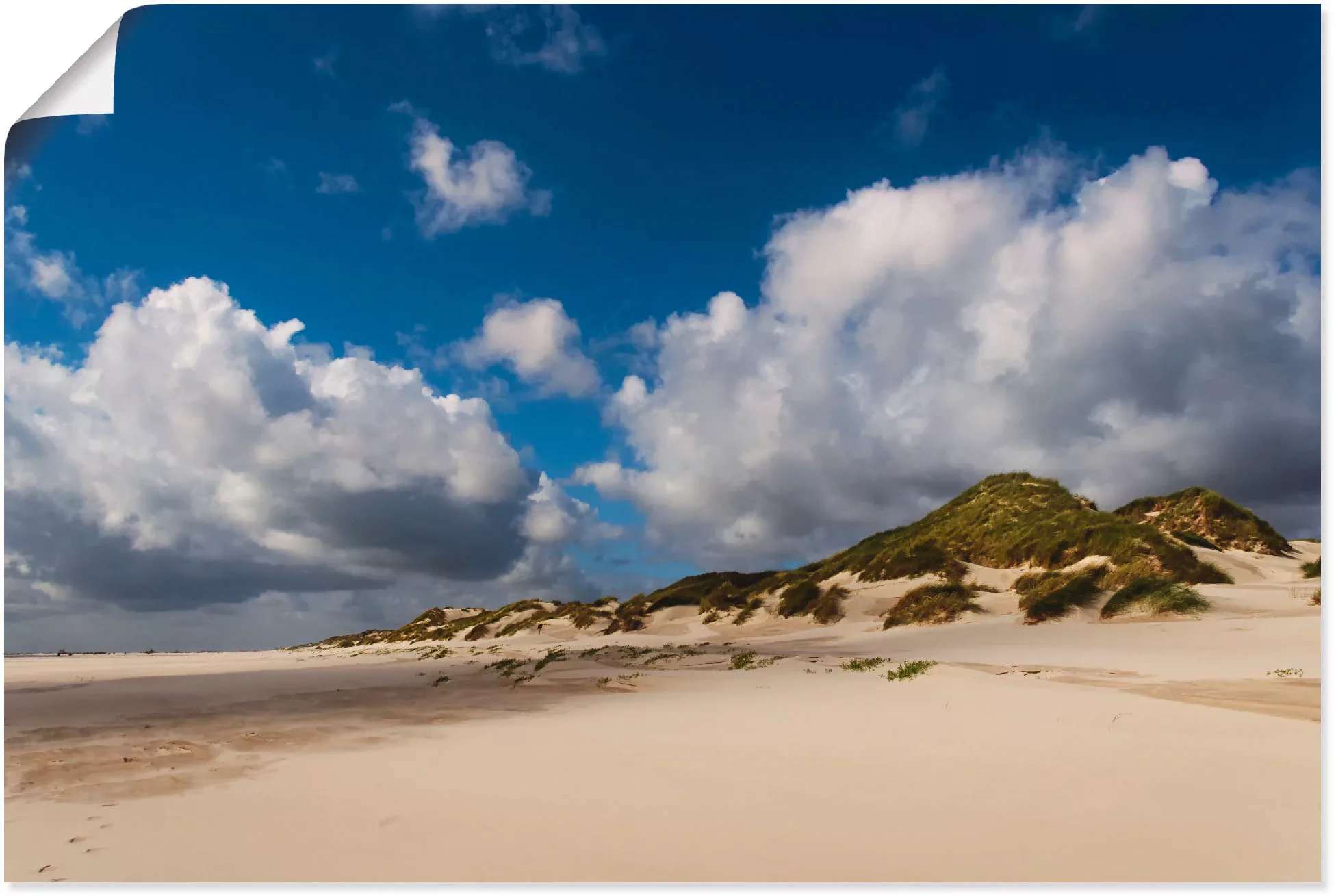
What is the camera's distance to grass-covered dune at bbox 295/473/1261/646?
21.3 m

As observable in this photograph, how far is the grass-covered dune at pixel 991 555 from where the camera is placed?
69.9 ft

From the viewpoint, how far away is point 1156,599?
15.9 metres

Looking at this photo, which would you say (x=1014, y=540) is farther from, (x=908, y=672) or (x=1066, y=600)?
(x=908, y=672)

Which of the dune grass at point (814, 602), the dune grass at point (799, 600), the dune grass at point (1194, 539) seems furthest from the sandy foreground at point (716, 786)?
the dune grass at point (799, 600)

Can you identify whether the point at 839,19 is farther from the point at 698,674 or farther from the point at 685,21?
the point at 698,674

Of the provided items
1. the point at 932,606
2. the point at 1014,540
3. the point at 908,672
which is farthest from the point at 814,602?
the point at 908,672

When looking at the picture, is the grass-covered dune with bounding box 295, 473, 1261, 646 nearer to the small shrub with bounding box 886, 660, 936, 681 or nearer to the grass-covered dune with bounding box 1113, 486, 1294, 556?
the grass-covered dune with bounding box 1113, 486, 1294, 556

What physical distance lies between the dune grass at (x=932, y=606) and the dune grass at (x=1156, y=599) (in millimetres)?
5802

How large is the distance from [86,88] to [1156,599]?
20181 mm

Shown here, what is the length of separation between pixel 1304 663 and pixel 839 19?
33.5 ft

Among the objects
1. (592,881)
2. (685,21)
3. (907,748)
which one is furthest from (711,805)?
(685,21)

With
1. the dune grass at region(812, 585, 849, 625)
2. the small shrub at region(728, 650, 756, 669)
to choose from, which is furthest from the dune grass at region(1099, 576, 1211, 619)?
the dune grass at region(812, 585, 849, 625)

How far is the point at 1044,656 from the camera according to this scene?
41.2 feet

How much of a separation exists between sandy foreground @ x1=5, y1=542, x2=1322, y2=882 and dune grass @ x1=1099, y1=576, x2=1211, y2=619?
6504 mm
